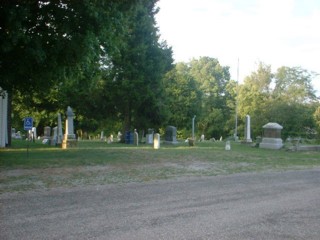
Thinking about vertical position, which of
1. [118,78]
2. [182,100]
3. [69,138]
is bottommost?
[69,138]

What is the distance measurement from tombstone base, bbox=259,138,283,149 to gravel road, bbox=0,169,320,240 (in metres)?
18.7

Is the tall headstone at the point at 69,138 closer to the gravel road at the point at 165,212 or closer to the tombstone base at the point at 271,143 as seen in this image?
the tombstone base at the point at 271,143

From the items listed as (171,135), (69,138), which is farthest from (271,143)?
(69,138)

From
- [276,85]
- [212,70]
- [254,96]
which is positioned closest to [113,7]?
[254,96]

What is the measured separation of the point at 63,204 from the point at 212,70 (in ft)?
244

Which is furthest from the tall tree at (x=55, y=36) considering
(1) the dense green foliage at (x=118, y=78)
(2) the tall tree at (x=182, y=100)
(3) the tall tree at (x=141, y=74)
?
(2) the tall tree at (x=182, y=100)

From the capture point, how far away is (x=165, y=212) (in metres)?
7.29

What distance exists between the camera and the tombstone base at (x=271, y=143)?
2930cm

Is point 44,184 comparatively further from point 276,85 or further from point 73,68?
point 276,85

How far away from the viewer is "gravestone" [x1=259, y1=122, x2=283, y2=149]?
29.5m

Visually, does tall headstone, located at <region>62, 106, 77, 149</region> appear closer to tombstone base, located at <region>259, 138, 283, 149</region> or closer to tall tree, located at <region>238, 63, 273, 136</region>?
tombstone base, located at <region>259, 138, 283, 149</region>

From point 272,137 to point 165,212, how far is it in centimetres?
2456

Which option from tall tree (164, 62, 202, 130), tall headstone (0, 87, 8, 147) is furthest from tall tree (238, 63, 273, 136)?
tall headstone (0, 87, 8, 147)

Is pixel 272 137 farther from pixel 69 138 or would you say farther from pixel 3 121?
pixel 3 121
